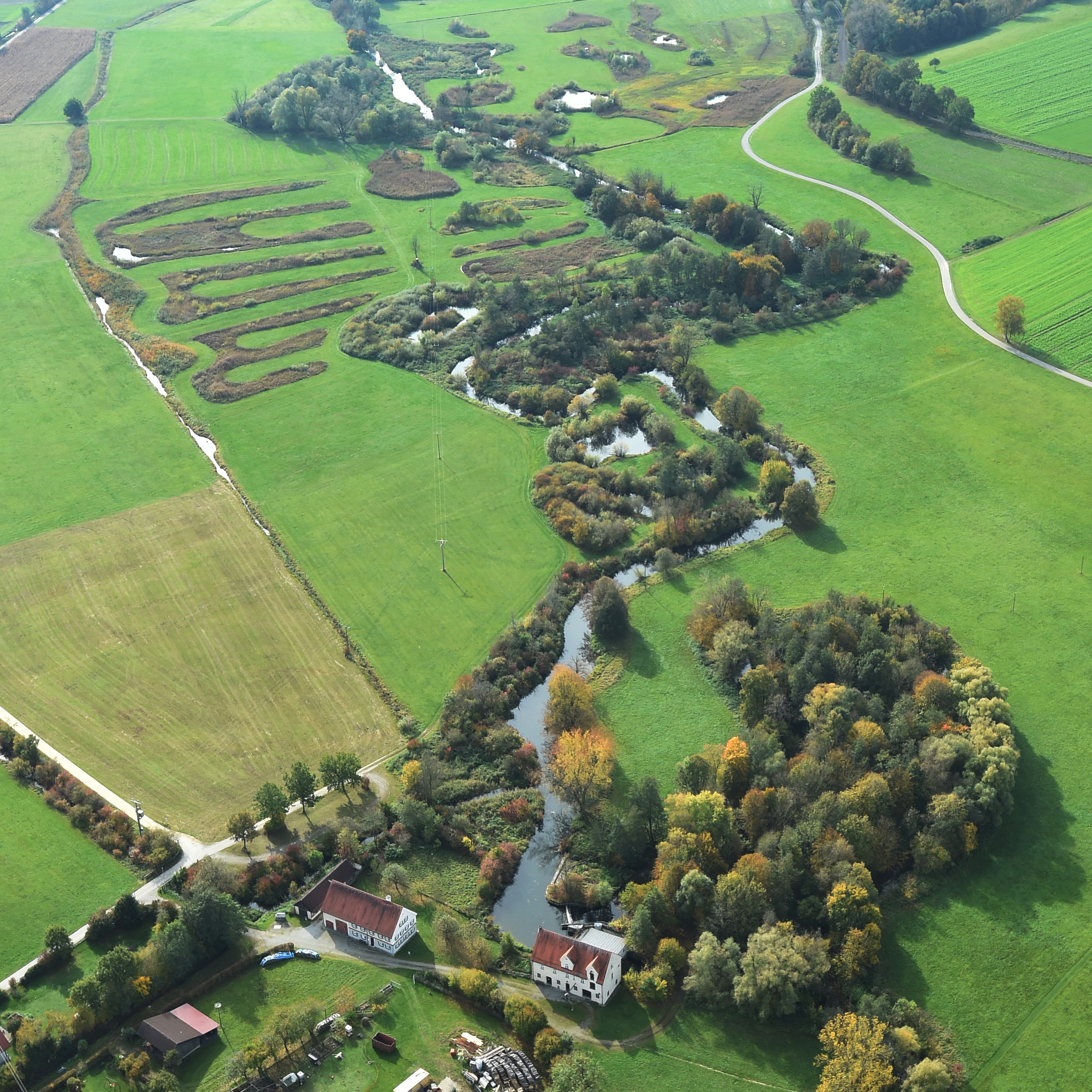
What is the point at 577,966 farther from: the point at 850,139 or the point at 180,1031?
the point at 850,139

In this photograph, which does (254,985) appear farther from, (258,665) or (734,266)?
(734,266)

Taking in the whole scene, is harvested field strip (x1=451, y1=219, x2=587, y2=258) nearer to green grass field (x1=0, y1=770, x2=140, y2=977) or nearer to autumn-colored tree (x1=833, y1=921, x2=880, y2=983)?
green grass field (x1=0, y1=770, x2=140, y2=977)

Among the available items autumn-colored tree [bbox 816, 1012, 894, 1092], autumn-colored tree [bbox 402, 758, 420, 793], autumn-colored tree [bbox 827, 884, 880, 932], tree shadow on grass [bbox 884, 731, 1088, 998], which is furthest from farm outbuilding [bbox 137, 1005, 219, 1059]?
tree shadow on grass [bbox 884, 731, 1088, 998]

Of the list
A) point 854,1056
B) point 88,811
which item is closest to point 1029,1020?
point 854,1056

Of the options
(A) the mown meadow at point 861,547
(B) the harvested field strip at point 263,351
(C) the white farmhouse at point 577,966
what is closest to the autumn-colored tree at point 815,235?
(A) the mown meadow at point 861,547

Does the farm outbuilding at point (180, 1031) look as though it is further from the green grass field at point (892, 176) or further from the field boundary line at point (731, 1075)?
the green grass field at point (892, 176)

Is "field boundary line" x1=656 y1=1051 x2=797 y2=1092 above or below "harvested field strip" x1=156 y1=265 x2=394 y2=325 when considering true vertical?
below
